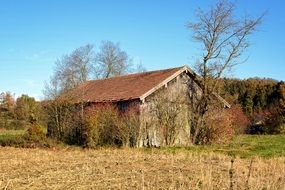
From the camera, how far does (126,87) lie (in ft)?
104

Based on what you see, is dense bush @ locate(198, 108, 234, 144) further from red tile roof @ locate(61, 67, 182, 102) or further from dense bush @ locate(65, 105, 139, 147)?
dense bush @ locate(65, 105, 139, 147)

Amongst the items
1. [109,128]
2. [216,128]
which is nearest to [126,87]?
[109,128]

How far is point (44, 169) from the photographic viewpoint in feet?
49.9

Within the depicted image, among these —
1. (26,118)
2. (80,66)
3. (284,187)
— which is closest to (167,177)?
(284,187)

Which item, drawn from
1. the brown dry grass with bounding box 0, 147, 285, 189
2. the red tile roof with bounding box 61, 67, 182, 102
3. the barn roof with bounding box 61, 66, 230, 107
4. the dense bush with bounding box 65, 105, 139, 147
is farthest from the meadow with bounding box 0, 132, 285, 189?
the red tile roof with bounding box 61, 67, 182, 102

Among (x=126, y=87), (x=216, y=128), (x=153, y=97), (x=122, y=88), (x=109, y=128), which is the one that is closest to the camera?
(x=109, y=128)

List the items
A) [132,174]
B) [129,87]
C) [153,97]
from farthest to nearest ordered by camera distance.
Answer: [129,87], [153,97], [132,174]

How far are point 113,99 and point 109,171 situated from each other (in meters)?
15.5

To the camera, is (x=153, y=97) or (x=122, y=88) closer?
(x=153, y=97)

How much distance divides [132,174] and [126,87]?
1824 centimetres

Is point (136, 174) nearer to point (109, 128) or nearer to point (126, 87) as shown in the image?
point (109, 128)

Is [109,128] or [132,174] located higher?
[109,128]

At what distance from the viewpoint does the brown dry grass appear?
11.4 metres

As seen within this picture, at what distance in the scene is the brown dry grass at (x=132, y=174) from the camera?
A: 37.5 feet
